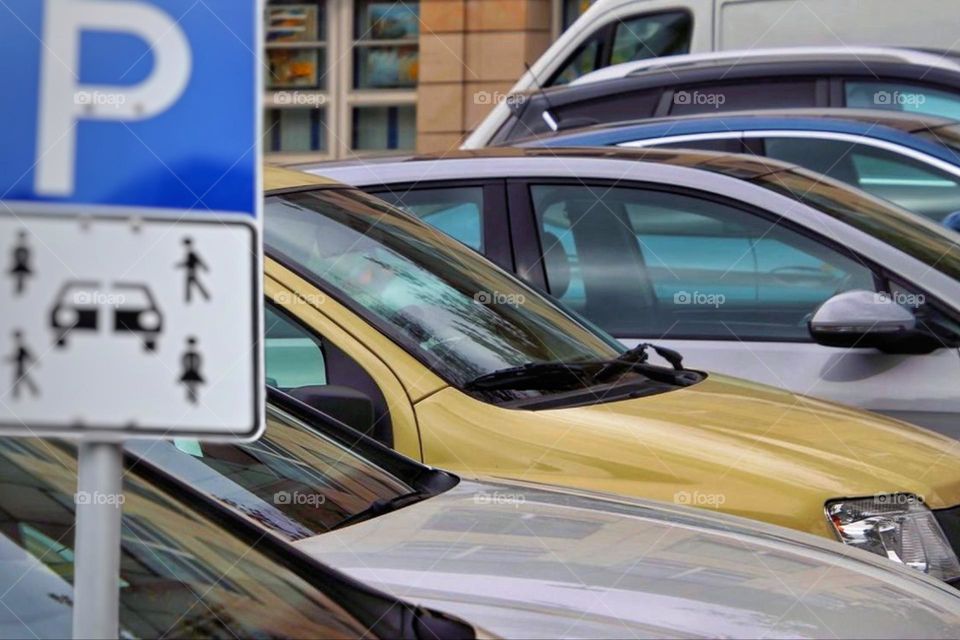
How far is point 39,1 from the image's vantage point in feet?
6.09

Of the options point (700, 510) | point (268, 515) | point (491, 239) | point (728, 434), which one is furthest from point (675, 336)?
point (268, 515)

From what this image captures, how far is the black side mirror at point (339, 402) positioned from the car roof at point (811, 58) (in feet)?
16.4

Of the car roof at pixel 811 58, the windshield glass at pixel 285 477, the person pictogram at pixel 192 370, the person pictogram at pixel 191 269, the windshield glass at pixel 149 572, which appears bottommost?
the windshield glass at pixel 285 477

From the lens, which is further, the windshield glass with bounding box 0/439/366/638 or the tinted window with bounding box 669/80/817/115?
the tinted window with bounding box 669/80/817/115

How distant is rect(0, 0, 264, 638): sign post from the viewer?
1.80 metres

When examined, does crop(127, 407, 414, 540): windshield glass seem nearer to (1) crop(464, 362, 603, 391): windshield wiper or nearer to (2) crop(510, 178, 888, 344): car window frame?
(1) crop(464, 362, 603, 391): windshield wiper

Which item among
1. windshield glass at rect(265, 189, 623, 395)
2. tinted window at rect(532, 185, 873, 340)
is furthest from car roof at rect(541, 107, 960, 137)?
windshield glass at rect(265, 189, 623, 395)

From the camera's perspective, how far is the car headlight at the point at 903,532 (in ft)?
12.1

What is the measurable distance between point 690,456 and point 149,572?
1.81 metres

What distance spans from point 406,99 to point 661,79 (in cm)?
1019

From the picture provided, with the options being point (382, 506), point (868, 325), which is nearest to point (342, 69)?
point (868, 325)

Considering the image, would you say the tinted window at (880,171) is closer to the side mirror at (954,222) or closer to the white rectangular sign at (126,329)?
the side mirror at (954,222)

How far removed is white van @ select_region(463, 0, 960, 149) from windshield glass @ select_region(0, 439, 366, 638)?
6411 mm

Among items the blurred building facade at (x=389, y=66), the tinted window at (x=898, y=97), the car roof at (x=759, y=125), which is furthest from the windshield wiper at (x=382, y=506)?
the blurred building facade at (x=389, y=66)
